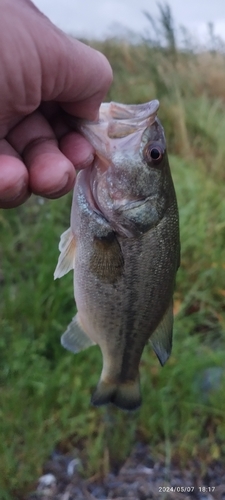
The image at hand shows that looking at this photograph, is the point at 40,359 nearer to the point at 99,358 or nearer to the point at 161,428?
the point at 99,358

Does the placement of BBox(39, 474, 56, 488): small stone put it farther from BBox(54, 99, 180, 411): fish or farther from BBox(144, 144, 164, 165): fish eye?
BBox(144, 144, 164, 165): fish eye

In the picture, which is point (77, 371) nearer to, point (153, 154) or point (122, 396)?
point (122, 396)

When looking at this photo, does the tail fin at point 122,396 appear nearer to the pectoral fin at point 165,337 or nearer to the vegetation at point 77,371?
the pectoral fin at point 165,337

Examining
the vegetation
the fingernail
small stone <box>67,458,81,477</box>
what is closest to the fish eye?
the fingernail

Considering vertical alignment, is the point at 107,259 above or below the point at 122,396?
above
